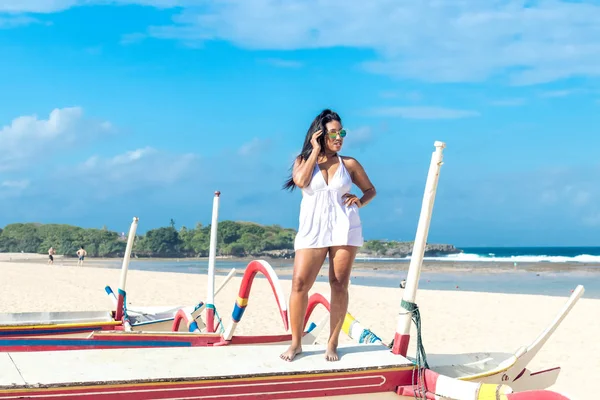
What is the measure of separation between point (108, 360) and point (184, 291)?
18634mm

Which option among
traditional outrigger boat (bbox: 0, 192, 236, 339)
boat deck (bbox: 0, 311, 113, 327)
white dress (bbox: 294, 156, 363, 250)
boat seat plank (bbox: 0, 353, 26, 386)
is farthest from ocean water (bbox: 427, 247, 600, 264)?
boat seat plank (bbox: 0, 353, 26, 386)

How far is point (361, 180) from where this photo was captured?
192 inches

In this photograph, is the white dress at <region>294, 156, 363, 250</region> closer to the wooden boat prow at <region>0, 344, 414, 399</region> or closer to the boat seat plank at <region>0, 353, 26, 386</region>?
the wooden boat prow at <region>0, 344, 414, 399</region>

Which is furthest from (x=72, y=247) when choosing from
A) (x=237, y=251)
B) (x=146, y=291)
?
(x=146, y=291)

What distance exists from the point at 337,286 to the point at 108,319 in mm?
4659

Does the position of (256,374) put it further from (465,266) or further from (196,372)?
(465,266)

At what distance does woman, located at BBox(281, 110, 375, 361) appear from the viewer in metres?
4.62

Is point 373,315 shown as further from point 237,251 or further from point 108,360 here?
point 237,251

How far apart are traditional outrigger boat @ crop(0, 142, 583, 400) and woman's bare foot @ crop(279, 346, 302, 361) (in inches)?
1.8

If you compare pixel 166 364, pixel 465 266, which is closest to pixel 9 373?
pixel 166 364

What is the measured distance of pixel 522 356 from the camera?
16.5ft

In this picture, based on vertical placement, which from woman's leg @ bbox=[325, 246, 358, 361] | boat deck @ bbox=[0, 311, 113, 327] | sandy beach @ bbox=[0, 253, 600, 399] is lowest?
sandy beach @ bbox=[0, 253, 600, 399]

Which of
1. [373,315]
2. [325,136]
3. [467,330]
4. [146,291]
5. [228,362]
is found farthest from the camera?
[146,291]

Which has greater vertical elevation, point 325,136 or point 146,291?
point 325,136
